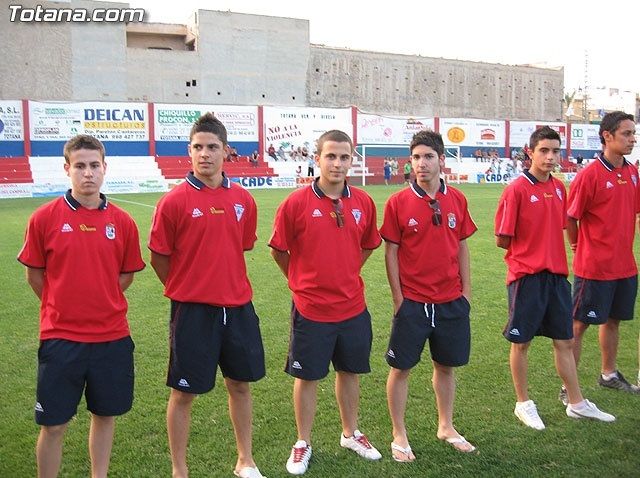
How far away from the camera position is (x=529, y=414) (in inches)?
174

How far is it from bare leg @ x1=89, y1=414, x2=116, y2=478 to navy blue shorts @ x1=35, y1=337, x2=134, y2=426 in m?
0.10

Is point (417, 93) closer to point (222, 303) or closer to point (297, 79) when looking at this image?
point (297, 79)

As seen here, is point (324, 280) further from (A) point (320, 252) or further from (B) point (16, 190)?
(B) point (16, 190)

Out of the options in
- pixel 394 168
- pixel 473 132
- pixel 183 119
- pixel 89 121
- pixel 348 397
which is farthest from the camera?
pixel 473 132

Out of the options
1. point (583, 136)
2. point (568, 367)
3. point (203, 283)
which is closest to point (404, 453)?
point (568, 367)

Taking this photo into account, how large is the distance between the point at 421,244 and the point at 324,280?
670mm

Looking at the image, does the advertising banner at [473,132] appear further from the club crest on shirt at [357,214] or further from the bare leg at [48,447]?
the bare leg at [48,447]

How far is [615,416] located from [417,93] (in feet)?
212

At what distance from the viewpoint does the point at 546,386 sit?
202 inches

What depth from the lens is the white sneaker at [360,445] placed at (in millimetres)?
3941

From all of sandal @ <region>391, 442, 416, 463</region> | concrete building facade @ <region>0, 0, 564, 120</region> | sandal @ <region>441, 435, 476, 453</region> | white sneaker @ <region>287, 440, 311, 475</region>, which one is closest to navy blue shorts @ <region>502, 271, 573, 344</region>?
sandal @ <region>441, 435, 476, 453</region>

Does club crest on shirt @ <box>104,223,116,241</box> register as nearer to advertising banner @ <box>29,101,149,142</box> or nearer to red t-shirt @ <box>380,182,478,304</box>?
red t-shirt @ <box>380,182,478,304</box>

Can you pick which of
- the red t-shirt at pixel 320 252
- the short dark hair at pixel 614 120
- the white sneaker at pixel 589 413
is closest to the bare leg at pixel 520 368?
the white sneaker at pixel 589 413

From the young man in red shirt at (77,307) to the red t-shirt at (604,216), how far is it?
3.35 m
